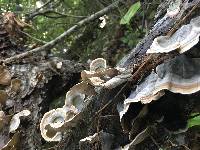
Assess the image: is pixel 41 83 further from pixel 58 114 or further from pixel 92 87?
pixel 92 87

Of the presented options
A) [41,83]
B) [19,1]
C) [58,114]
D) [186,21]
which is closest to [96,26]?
[19,1]

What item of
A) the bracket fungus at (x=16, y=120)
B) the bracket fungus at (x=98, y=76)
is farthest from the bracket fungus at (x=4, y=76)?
the bracket fungus at (x=98, y=76)

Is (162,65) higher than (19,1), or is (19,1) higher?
(162,65)

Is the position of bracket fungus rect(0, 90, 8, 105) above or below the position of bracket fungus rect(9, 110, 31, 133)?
above

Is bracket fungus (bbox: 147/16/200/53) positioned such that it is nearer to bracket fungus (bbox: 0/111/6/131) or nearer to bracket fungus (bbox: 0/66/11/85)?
bracket fungus (bbox: 0/111/6/131)

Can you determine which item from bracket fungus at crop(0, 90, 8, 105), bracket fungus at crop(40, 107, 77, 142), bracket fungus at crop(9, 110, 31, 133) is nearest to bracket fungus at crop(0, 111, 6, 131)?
bracket fungus at crop(9, 110, 31, 133)

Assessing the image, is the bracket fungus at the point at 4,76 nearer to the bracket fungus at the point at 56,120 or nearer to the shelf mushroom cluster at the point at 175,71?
the bracket fungus at the point at 56,120

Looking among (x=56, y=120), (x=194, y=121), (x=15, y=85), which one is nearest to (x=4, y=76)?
(x=15, y=85)
